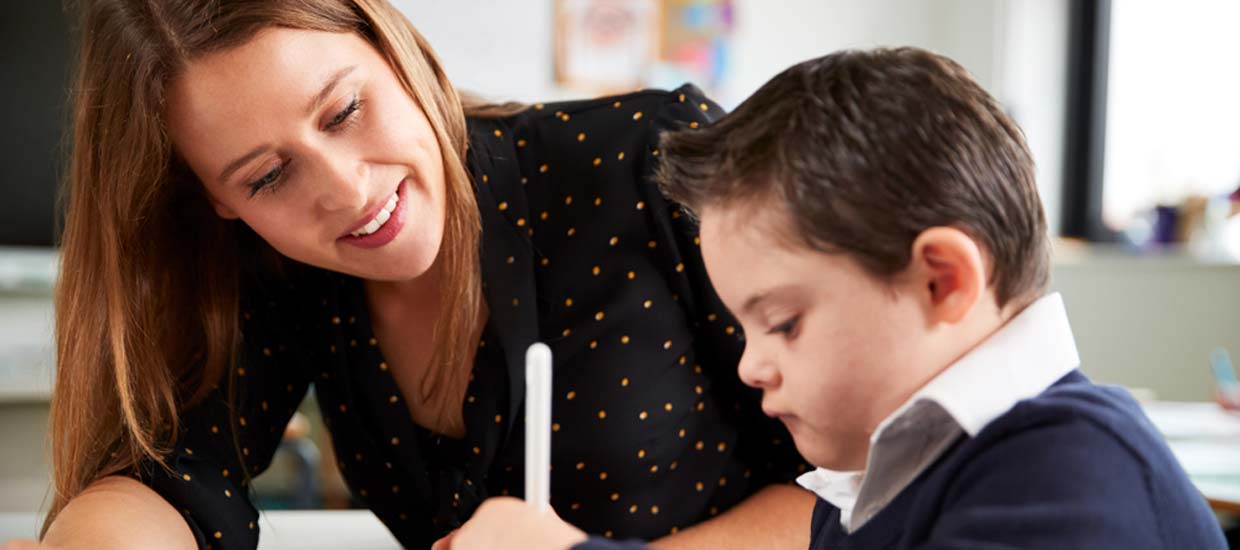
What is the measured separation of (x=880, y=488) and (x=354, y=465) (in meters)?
0.63

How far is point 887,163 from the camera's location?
2.11 ft

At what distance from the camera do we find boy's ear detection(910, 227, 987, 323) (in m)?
0.64

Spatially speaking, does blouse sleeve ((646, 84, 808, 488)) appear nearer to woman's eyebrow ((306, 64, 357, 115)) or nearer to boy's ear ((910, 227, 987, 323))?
woman's eyebrow ((306, 64, 357, 115))

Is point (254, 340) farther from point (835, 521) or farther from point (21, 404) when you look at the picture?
point (21, 404)

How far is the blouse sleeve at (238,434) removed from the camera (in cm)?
103

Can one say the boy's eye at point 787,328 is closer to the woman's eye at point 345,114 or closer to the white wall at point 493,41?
the woman's eye at point 345,114

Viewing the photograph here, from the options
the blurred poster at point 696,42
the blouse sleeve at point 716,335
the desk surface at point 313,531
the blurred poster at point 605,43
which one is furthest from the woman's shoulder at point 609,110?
the blurred poster at point 696,42

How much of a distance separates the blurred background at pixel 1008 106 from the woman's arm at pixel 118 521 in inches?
78.8

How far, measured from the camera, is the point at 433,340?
1.15 meters

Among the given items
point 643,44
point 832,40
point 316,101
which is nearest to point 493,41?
point 643,44

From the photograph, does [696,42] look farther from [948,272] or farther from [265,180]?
[948,272]

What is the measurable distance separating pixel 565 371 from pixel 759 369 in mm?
424

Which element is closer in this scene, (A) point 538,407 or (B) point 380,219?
(A) point 538,407

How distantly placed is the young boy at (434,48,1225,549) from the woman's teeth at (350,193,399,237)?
36 cm
